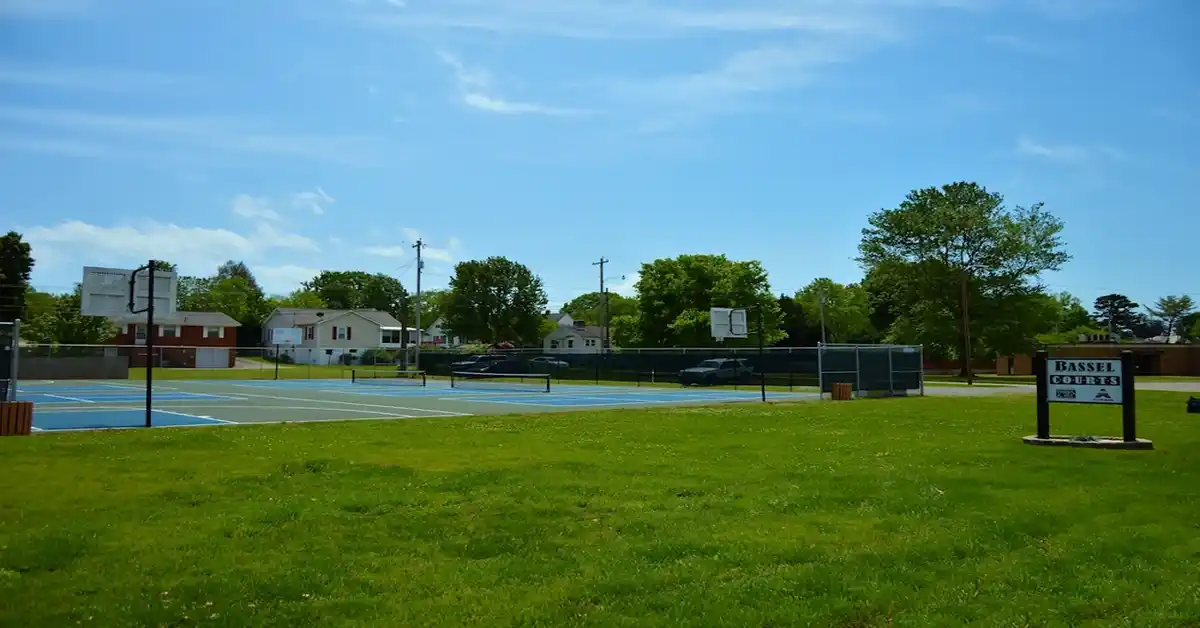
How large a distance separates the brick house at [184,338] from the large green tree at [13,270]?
812cm

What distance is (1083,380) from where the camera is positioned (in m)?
15.3

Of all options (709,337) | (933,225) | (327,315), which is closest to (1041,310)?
(933,225)

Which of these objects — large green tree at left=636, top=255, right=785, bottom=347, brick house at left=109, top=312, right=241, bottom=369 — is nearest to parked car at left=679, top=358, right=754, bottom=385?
large green tree at left=636, top=255, right=785, bottom=347

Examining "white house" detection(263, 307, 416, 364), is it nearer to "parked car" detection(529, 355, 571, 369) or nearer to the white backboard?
the white backboard

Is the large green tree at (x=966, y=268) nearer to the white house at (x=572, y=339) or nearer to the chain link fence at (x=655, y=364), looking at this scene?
the chain link fence at (x=655, y=364)

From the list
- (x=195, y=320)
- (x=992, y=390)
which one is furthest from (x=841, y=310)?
(x=195, y=320)

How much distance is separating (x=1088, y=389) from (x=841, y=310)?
88.1 metres

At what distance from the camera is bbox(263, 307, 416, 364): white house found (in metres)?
95.1

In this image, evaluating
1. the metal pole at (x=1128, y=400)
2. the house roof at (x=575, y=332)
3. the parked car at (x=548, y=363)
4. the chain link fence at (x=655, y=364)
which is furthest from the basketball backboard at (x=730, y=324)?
the house roof at (x=575, y=332)

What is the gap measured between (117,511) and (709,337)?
61343 millimetres

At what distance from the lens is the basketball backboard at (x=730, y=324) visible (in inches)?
1666

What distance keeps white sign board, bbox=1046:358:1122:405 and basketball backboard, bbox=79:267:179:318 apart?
17.9 meters

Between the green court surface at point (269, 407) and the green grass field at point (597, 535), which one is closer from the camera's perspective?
the green grass field at point (597, 535)

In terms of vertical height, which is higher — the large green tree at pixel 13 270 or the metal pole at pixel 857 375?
the large green tree at pixel 13 270
